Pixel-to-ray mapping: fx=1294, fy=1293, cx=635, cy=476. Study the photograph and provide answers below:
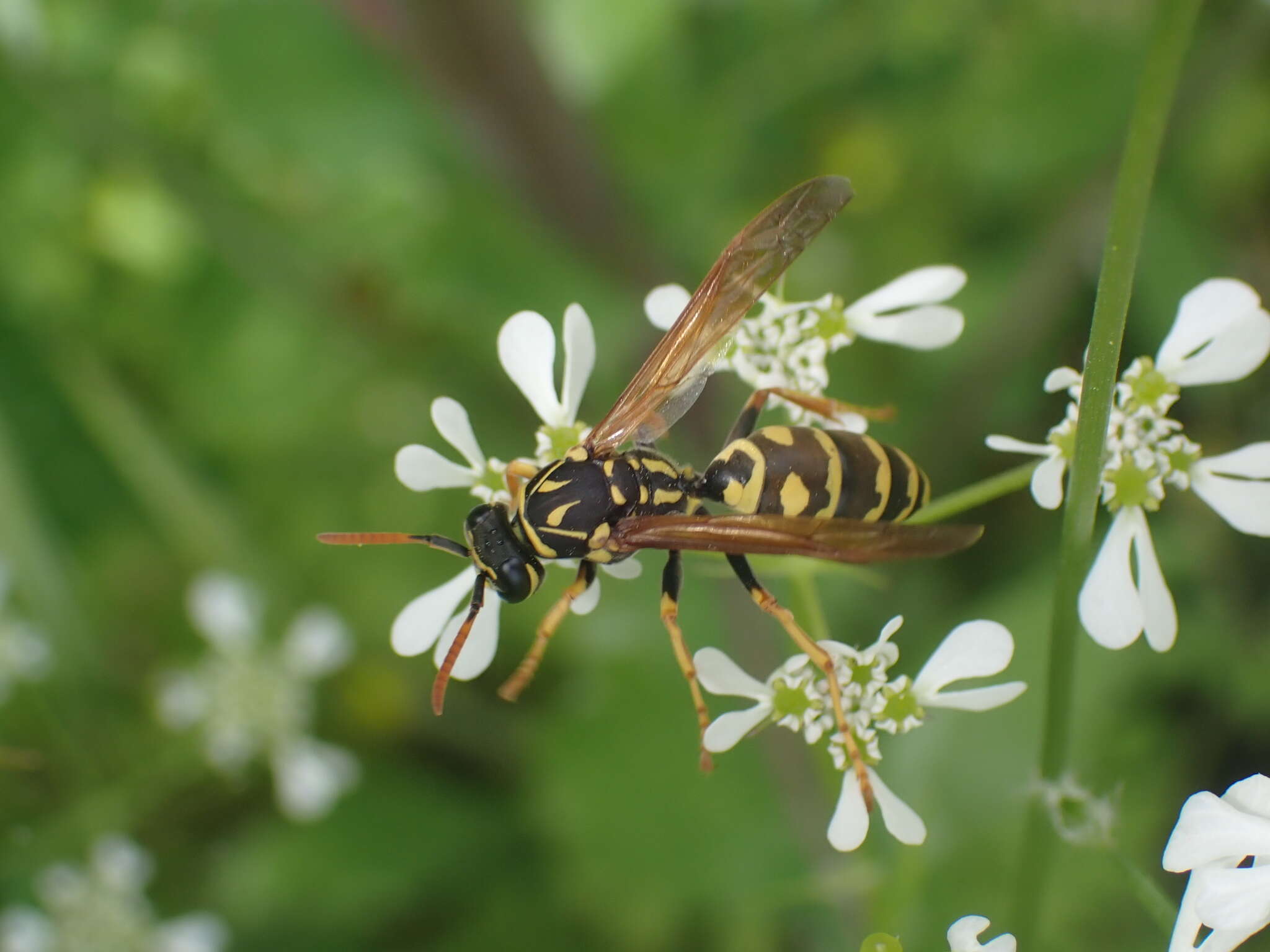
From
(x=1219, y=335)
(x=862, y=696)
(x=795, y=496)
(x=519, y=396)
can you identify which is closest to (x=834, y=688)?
(x=862, y=696)

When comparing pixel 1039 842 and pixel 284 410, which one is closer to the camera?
pixel 1039 842

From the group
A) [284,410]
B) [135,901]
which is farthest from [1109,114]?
[135,901]

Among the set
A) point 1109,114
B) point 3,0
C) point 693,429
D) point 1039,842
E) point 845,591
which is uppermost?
point 3,0

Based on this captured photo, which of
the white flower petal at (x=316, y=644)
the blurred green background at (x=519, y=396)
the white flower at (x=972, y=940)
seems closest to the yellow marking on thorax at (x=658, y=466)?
the white flower at (x=972, y=940)

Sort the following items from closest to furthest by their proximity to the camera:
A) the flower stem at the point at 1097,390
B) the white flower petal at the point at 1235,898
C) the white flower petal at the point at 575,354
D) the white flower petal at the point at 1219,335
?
the flower stem at the point at 1097,390
the white flower petal at the point at 1235,898
the white flower petal at the point at 1219,335
the white flower petal at the point at 575,354

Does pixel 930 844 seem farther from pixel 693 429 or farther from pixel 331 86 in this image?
pixel 331 86

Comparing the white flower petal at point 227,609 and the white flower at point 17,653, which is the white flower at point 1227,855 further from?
the white flower at point 17,653

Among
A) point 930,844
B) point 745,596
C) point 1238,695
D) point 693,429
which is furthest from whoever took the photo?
point 693,429

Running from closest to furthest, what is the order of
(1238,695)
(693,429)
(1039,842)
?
1. (1039,842)
2. (1238,695)
3. (693,429)
